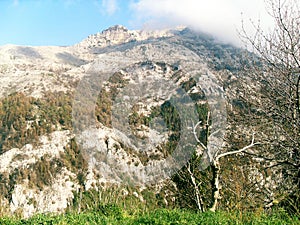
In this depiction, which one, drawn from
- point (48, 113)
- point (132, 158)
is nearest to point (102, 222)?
point (132, 158)

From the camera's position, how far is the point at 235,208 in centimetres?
630

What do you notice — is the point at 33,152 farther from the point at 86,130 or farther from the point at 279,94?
the point at 279,94

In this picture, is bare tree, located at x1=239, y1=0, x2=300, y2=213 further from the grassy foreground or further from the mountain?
the mountain

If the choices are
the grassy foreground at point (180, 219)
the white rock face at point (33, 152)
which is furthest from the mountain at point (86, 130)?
the grassy foreground at point (180, 219)

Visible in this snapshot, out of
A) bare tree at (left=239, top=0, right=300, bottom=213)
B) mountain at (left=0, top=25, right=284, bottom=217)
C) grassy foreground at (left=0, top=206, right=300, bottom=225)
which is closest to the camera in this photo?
grassy foreground at (left=0, top=206, right=300, bottom=225)

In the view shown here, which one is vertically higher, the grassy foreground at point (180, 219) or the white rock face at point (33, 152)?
the grassy foreground at point (180, 219)

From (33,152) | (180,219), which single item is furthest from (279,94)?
(33,152)

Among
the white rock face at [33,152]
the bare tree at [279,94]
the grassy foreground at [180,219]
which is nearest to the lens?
the grassy foreground at [180,219]

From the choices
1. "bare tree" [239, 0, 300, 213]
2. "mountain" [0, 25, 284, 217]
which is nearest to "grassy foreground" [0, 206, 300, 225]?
"bare tree" [239, 0, 300, 213]

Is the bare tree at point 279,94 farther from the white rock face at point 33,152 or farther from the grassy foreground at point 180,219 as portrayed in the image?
the white rock face at point 33,152

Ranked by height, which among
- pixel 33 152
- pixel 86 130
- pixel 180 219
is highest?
pixel 180 219

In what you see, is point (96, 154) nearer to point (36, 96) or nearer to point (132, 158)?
point (132, 158)

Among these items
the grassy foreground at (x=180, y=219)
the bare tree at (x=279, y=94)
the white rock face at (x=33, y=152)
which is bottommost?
the white rock face at (x=33, y=152)

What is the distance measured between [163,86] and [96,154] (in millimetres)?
46476
